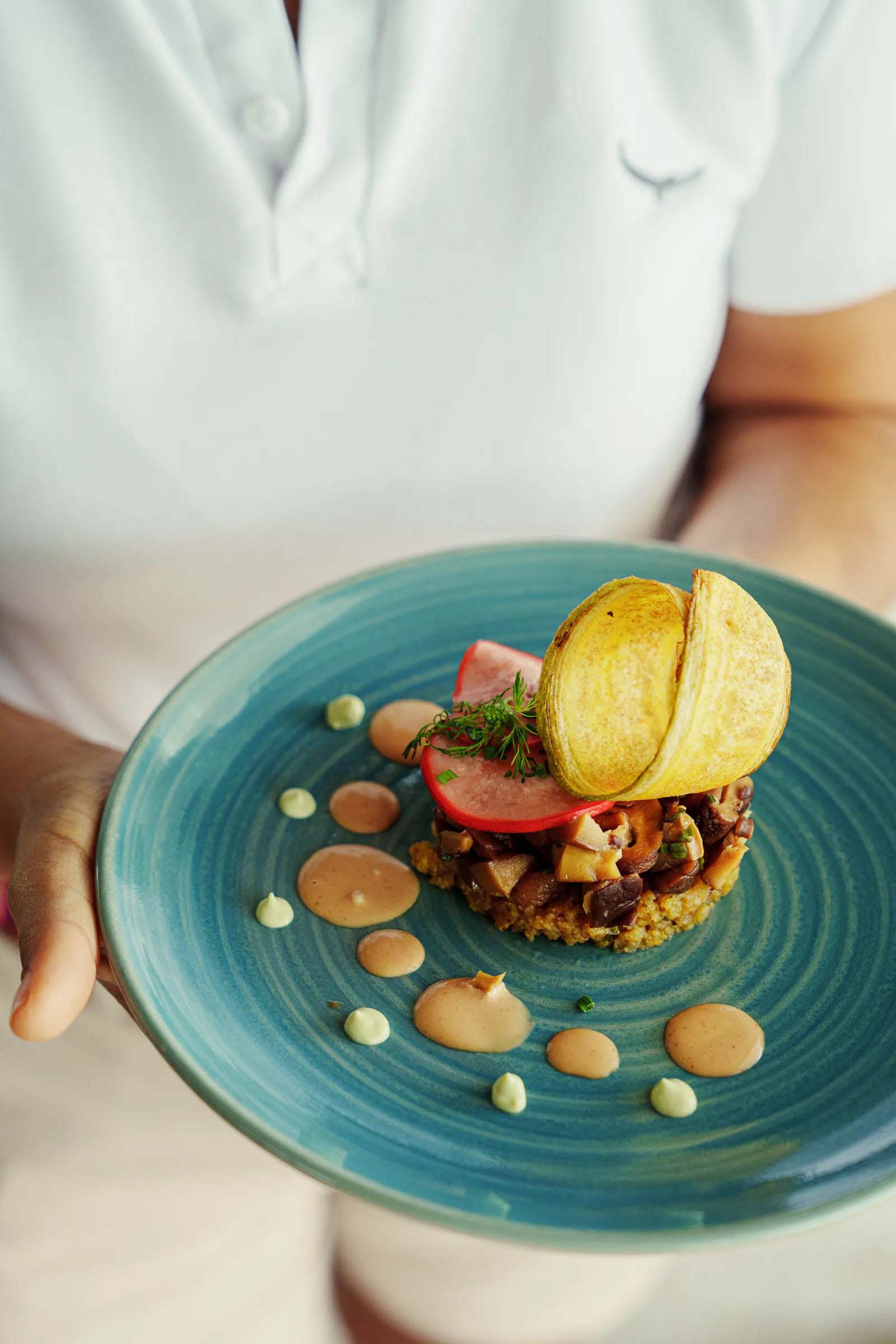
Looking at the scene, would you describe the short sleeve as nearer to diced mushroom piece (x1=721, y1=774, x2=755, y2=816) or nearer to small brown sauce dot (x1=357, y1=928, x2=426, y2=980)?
diced mushroom piece (x1=721, y1=774, x2=755, y2=816)

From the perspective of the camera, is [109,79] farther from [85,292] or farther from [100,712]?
[100,712]

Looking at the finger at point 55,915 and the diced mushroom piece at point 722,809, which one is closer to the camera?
the finger at point 55,915

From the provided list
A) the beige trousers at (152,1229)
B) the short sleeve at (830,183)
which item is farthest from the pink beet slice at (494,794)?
the short sleeve at (830,183)

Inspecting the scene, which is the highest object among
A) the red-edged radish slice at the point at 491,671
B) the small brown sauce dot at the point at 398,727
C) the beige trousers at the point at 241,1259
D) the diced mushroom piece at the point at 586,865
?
the red-edged radish slice at the point at 491,671

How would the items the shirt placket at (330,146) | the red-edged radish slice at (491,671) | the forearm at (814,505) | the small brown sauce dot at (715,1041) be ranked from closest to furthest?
the small brown sauce dot at (715,1041), the red-edged radish slice at (491,671), the shirt placket at (330,146), the forearm at (814,505)

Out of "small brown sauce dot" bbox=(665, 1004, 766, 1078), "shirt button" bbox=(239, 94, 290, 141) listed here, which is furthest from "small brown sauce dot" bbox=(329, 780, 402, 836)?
"shirt button" bbox=(239, 94, 290, 141)

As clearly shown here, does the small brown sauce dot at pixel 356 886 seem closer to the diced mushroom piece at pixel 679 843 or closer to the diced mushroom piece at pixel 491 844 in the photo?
the diced mushroom piece at pixel 491 844
